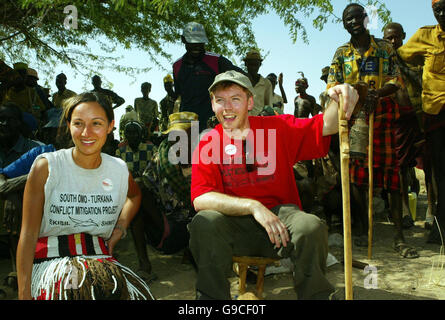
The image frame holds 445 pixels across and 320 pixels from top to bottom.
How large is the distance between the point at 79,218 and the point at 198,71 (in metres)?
3.00

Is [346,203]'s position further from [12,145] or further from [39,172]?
[12,145]

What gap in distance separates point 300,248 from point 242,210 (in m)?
0.40

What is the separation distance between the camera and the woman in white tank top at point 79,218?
2070 mm

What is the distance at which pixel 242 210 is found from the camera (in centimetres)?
239

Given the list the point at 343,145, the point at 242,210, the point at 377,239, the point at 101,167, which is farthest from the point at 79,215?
the point at 377,239

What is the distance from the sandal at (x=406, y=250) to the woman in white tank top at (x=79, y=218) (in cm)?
279

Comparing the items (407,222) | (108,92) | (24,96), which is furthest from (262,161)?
(108,92)

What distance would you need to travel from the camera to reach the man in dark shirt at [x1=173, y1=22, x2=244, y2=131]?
16.1 feet

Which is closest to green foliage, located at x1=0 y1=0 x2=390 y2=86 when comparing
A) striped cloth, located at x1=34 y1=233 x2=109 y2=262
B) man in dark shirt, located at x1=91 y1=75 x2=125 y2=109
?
man in dark shirt, located at x1=91 y1=75 x2=125 y2=109

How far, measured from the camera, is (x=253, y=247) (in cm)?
255

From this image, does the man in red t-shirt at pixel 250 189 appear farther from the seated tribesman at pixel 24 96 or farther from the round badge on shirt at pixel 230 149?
the seated tribesman at pixel 24 96

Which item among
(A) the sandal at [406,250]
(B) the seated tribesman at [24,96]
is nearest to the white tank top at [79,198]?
(A) the sandal at [406,250]
